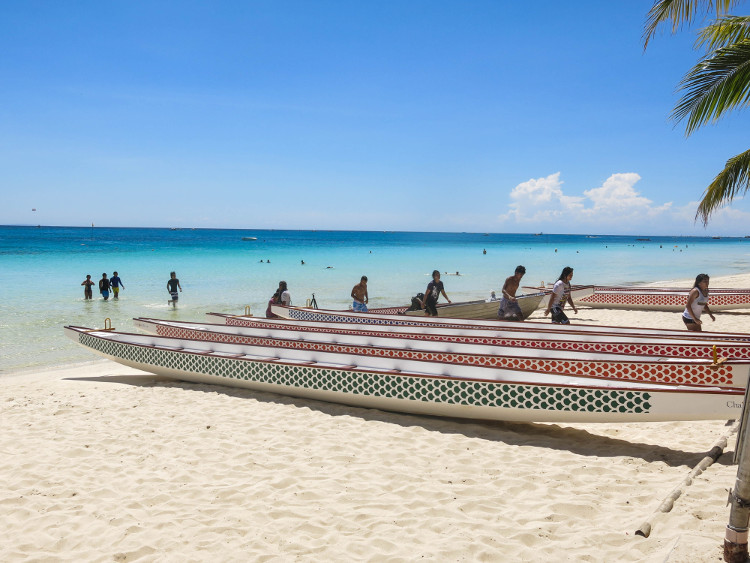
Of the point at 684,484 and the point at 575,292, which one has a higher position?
the point at 575,292

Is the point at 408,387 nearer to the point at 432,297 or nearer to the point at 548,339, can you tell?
the point at 548,339

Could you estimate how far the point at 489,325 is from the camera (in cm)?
1019

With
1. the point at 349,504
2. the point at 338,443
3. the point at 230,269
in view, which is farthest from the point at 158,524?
the point at 230,269

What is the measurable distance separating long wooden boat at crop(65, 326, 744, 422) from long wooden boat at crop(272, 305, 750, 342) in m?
2.97

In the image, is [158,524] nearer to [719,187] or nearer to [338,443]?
[338,443]

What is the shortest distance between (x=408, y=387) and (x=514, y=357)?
1.58 m

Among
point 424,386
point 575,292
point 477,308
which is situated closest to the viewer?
point 424,386

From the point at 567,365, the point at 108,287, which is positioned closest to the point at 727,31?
the point at 567,365

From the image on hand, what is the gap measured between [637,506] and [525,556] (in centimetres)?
123

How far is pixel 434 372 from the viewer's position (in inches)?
277

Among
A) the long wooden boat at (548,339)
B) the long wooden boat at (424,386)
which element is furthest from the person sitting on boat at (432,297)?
the long wooden boat at (424,386)

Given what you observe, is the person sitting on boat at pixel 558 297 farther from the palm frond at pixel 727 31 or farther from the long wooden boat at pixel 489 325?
the palm frond at pixel 727 31

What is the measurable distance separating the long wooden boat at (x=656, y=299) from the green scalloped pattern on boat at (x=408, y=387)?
41.9ft

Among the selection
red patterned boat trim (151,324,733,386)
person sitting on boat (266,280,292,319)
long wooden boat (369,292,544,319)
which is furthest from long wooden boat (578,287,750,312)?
red patterned boat trim (151,324,733,386)
